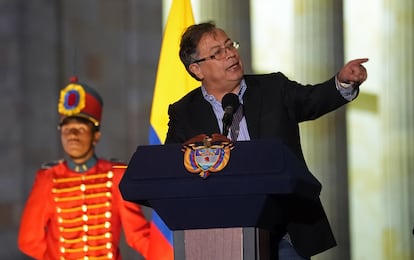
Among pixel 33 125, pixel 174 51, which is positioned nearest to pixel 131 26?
pixel 33 125

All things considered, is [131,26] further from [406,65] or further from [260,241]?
[260,241]

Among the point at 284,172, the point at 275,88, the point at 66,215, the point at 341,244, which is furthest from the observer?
the point at 341,244

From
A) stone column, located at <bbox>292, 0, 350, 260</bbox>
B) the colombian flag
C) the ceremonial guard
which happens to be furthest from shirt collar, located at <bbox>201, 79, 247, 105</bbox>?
stone column, located at <bbox>292, 0, 350, 260</bbox>

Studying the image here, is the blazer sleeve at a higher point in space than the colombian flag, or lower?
lower

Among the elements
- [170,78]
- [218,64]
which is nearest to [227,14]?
[170,78]

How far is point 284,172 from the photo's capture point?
3338 millimetres

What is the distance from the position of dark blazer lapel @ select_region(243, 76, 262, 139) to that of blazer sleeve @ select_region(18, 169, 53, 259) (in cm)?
240

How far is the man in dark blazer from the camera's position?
383 cm

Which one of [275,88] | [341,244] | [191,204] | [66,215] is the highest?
[275,88]

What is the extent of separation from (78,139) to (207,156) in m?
2.77

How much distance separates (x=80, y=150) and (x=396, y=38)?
9.58 feet

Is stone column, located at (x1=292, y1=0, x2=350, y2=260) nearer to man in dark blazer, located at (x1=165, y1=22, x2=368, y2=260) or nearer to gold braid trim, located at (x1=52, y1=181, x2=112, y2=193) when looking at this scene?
gold braid trim, located at (x1=52, y1=181, x2=112, y2=193)

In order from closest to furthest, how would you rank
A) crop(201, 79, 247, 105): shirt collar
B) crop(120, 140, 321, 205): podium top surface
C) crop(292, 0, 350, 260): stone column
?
crop(120, 140, 321, 205): podium top surface < crop(201, 79, 247, 105): shirt collar < crop(292, 0, 350, 260): stone column

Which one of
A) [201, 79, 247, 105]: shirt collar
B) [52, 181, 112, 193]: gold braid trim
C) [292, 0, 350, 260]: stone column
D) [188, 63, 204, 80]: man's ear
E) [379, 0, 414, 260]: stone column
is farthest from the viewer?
[379, 0, 414, 260]: stone column
